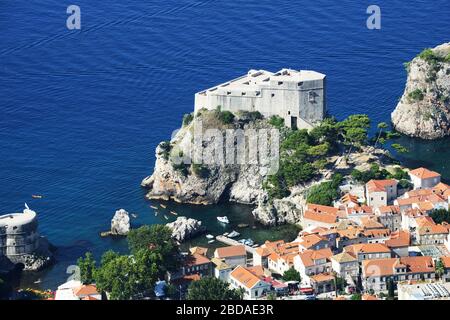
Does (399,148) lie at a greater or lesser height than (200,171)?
greater

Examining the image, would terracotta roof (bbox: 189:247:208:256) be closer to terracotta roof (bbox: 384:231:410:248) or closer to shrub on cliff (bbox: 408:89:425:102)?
terracotta roof (bbox: 384:231:410:248)

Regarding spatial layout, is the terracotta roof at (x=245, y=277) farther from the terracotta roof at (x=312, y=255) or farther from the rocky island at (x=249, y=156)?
the rocky island at (x=249, y=156)

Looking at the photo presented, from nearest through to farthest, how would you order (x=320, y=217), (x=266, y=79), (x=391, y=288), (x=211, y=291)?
1. (x=211, y=291)
2. (x=391, y=288)
3. (x=320, y=217)
4. (x=266, y=79)

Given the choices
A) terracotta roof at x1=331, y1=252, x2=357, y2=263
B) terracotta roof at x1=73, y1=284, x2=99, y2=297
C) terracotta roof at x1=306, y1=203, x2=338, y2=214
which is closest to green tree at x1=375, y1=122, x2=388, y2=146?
terracotta roof at x1=306, y1=203, x2=338, y2=214

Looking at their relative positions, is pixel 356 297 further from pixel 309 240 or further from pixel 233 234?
pixel 233 234

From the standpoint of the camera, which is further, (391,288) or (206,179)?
(206,179)

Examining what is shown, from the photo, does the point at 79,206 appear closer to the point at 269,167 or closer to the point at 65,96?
the point at 269,167

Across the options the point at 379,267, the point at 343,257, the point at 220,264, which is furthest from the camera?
the point at 220,264

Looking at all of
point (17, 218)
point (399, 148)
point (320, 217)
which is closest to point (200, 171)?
point (320, 217)
